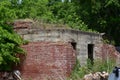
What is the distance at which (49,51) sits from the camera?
20.6 m

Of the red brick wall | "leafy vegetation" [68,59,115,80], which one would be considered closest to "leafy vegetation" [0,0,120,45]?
"leafy vegetation" [68,59,115,80]

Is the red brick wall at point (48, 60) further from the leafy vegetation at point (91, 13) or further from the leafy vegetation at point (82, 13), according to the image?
the leafy vegetation at point (91, 13)

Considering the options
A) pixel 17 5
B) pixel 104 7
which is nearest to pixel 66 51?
pixel 17 5

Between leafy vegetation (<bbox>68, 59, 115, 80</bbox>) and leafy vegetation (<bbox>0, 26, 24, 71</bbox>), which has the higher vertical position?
leafy vegetation (<bbox>0, 26, 24, 71</bbox>)

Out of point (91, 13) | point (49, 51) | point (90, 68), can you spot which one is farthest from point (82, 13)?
point (49, 51)

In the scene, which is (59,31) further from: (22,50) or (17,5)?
(17,5)

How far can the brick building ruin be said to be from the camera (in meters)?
20.4

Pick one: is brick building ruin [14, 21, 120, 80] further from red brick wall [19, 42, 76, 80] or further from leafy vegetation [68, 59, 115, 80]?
leafy vegetation [68, 59, 115, 80]

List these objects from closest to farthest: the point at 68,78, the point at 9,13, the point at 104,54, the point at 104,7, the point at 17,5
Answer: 1. the point at 68,78
2. the point at 9,13
3. the point at 104,54
4. the point at 17,5
5. the point at 104,7

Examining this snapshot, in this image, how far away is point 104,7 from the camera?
36.3m

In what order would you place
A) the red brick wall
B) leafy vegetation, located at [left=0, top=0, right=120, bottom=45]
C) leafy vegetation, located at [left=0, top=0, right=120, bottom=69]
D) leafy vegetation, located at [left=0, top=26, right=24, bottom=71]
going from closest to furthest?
1. leafy vegetation, located at [left=0, top=26, right=24, bottom=71]
2. the red brick wall
3. leafy vegetation, located at [left=0, top=0, right=120, bottom=69]
4. leafy vegetation, located at [left=0, top=0, right=120, bottom=45]

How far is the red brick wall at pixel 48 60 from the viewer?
20391 millimetres

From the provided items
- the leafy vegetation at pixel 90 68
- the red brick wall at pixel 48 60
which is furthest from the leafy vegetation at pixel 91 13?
the red brick wall at pixel 48 60

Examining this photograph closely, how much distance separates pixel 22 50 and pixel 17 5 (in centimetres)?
1319
